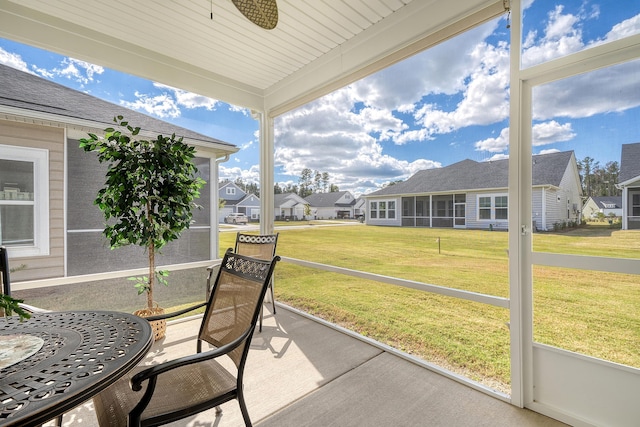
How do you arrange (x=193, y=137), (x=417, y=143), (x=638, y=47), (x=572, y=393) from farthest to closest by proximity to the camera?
(x=193, y=137)
(x=417, y=143)
(x=572, y=393)
(x=638, y=47)

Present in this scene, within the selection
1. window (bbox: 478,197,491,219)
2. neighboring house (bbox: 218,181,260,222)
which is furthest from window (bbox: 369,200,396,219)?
neighboring house (bbox: 218,181,260,222)

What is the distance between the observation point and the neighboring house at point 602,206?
5.63ft

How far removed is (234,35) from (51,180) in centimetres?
238

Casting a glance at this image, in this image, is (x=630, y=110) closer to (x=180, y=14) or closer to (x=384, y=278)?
(x=384, y=278)

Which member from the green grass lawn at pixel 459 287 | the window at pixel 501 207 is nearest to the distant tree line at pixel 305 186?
the green grass lawn at pixel 459 287

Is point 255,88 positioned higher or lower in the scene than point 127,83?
higher

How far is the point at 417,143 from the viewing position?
268cm

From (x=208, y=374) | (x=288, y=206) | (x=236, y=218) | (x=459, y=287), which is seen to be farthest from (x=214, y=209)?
(x=459, y=287)

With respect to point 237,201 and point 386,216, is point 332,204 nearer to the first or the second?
point 386,216

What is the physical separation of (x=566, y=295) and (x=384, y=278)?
139 centimetres

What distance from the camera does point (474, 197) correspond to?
2299 mm

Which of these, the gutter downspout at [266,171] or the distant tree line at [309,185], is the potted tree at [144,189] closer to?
the gutter downspout at [266,171]

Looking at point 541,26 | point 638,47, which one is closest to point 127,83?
point 541,26

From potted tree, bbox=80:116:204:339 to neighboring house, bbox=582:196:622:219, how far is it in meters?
3.30
